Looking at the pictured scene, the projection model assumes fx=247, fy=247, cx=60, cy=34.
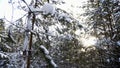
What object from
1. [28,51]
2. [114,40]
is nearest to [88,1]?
[114,40]

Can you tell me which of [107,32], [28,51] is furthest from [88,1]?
[28,51]

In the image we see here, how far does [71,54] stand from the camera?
28281 mm

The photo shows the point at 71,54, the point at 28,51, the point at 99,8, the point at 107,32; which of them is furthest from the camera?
the point at 71,54

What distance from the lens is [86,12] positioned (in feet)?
66.2

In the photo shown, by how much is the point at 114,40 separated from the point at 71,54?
10726 millimetres

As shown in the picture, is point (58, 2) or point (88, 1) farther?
point (88, 1)

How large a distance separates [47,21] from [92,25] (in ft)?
45.9

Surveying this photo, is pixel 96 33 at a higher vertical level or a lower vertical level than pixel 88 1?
lower

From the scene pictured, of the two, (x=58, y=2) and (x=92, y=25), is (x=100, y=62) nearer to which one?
(x=92, y=25)

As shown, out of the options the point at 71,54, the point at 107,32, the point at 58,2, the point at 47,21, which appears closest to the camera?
the point at 47,21

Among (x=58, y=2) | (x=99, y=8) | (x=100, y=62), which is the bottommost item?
(x=100, y=62)

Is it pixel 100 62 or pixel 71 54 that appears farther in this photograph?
pixel 71 54

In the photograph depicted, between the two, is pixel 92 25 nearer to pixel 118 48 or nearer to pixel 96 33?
pixel 96 33

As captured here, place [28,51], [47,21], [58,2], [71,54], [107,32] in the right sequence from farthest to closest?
[71,54], [107,32], [58,2], [47,21], [28,51]
